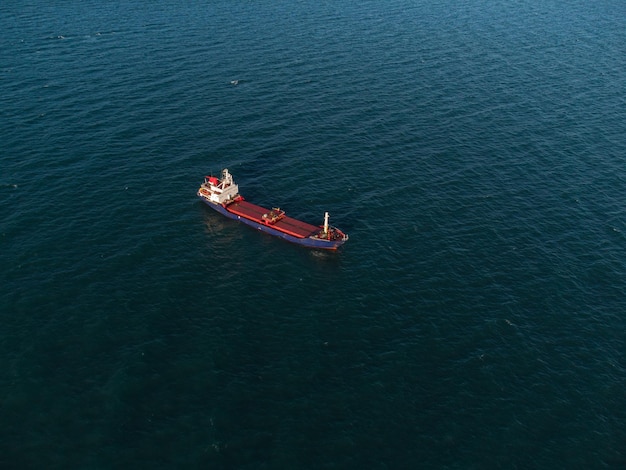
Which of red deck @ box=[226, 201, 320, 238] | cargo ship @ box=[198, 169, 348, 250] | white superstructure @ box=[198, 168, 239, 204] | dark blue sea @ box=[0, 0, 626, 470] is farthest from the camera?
white superstructure @ box=[198, 168, 239, 204]

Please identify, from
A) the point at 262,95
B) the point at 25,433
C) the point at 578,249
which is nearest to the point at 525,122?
the point at 578,249

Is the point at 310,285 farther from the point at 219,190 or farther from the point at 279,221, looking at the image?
the point at 219,190

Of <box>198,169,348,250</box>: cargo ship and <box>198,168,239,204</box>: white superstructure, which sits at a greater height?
<box>198,168,239,204</box>: white superstructure

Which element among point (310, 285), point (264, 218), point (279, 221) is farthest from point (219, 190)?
point (310, 285)

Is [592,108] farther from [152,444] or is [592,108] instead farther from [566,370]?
[152,444]

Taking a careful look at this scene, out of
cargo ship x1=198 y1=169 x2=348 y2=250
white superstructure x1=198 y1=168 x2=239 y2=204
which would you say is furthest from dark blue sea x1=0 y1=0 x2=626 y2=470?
white superstructure x1=198 y1=168 x2=239 y2=204

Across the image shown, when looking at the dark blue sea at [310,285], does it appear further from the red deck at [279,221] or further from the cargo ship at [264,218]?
the red deck at [279,221]

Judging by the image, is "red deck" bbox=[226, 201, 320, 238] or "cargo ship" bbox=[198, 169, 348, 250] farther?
"red deck" bbox=[226, 201, 320, 238]

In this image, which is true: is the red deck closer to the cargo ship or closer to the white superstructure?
the cargo ship
